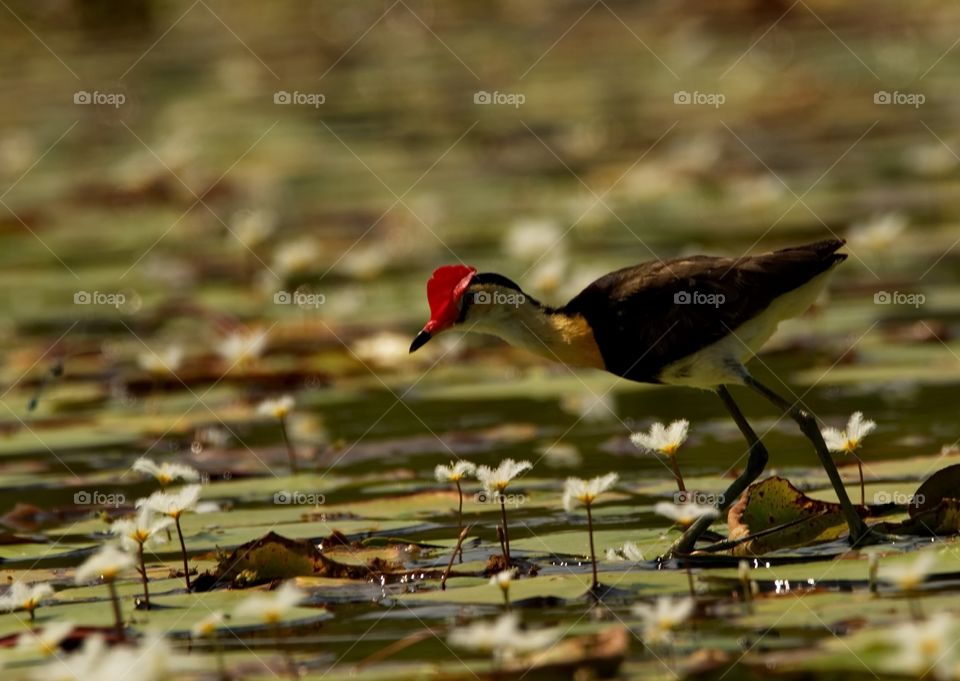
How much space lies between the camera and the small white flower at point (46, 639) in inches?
171

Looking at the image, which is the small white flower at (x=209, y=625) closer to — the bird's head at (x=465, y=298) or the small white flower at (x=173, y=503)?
the small white flower at (x=173, y=503)

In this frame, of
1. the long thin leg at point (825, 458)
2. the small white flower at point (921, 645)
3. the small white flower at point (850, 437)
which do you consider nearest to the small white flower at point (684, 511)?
the long thin leg at point (825, 458)

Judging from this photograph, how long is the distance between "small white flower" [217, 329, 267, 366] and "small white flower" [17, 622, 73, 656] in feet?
10.6

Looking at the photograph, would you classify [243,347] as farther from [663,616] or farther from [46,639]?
[663,616]

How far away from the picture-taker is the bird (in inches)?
232

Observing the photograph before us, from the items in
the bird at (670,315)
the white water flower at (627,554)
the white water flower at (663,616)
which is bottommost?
the white water flower at (663,616)

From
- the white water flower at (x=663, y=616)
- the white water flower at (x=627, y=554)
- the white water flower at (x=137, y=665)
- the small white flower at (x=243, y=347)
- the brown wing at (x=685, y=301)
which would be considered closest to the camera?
the white water flower at (x=137, y=665)

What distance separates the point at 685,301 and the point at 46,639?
249cm

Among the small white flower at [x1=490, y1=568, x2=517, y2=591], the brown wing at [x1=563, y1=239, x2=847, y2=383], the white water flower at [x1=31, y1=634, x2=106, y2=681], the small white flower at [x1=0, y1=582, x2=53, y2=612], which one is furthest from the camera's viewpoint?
the brown wing at [x1=563, y1=239, x2=847, y2=383]

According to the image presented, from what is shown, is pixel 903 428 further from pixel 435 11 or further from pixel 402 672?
pixel 435 11

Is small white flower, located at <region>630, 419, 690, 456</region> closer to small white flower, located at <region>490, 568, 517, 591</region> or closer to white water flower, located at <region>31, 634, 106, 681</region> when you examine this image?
small white flower, located at <region>490, 568, 517, 591</region>

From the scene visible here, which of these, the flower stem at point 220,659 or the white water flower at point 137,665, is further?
the flower stem at point 220,659

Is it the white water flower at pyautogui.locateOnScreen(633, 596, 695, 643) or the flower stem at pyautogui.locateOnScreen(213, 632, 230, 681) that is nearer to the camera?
the white water flower at pyautogui.locateOnScreen(633, 596, 695, 643)

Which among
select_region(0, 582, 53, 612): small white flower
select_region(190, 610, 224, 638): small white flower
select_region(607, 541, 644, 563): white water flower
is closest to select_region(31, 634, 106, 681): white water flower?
select_region(190, 610, 224, 638): small white flower
